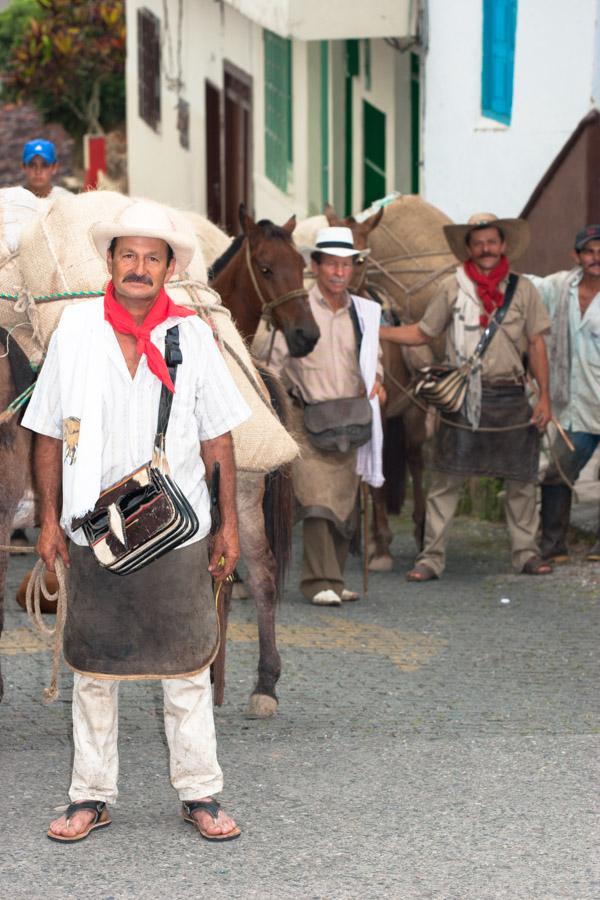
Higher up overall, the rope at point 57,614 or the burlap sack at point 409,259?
the burlap sack at point 409,259

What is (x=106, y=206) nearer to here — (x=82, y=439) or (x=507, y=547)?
(x=82, y=439)

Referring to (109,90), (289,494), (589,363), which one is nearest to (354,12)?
(589,363)

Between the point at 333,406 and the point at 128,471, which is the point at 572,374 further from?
the point at 128,471

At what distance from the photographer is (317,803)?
18.1ft

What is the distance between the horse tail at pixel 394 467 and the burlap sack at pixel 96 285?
4328 millimetres

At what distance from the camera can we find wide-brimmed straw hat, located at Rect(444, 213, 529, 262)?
9.57 metres

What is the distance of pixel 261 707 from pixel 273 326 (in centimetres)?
250

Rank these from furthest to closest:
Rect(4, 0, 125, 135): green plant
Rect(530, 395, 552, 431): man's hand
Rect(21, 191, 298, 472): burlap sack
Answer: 1. Rect(4, 0, 125, 135): green plant
2. Rect(530, 395, 552, 431): man's hand
3. Rect(21, 191, 298, 472): burlap sack

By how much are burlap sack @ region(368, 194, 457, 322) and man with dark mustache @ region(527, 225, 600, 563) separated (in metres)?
0.67

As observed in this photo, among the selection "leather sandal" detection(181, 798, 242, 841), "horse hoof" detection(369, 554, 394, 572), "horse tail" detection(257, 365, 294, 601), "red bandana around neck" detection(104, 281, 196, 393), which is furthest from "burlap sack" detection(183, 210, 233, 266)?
"leather sandal" detection(181, 798, 242, 841)

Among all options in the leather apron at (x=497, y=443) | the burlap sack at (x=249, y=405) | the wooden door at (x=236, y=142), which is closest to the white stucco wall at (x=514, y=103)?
the leather apron at (x=497, y=443)

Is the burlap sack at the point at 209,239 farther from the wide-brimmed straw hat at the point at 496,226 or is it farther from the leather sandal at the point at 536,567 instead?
the leather sandal at the point at 536,567

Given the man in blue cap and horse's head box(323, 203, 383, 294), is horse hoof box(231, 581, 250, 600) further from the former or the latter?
the man in blue cap

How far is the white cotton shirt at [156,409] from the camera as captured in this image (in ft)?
16.2
